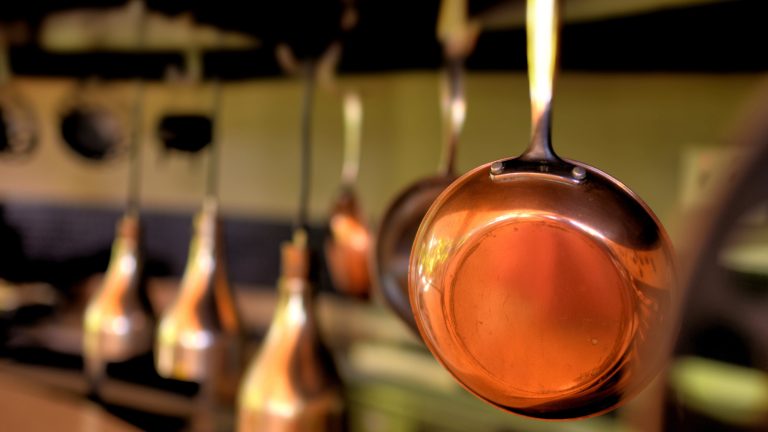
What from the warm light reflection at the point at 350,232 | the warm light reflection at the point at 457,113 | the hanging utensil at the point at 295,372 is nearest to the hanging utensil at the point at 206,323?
the hanging utensil at the point at 295,372

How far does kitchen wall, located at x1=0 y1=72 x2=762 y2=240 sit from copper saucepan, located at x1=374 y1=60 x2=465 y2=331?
0.52 meters

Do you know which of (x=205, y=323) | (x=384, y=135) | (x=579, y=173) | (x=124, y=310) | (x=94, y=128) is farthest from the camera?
(x=384, y=135)

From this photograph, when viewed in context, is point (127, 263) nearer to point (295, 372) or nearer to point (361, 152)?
point (295, 372)

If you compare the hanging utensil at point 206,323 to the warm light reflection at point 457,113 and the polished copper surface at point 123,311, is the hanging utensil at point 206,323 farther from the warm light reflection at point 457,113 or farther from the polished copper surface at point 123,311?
the warm light reflection at point 457,113

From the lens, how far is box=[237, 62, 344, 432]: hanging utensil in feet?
1.82

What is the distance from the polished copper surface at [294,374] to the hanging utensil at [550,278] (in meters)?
0.26

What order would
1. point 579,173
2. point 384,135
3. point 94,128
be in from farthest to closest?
point 384,135 → point 94,128 → point 579,173

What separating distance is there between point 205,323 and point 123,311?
167 millimetres

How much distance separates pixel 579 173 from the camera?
0.32 m

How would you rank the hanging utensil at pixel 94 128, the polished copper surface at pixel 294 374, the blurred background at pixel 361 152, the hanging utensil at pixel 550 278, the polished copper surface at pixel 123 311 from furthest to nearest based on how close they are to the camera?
the hanging utensil at pixel 94 128
the polished copper surface at pixel 123 311
the polished copper surface at pixel 294 374
the hanging utensil at pixel 550 278
the blurred background at pixel 361 152

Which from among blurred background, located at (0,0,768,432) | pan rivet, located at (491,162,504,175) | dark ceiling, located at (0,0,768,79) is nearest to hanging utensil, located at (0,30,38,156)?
blurred background, located at (0,0,768,432)

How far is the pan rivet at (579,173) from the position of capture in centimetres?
32

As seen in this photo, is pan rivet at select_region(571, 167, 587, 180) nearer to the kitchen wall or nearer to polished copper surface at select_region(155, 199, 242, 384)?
polished copper surface at select_region(155, 199, 242, 384)

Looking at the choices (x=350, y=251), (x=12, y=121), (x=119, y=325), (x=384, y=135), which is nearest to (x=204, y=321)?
(x=119, y=325)
